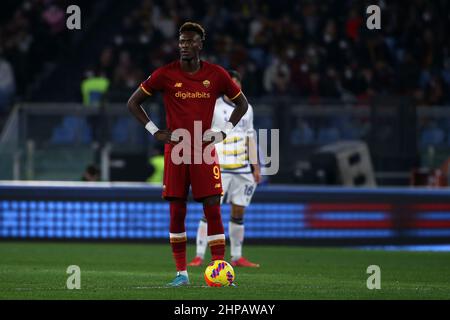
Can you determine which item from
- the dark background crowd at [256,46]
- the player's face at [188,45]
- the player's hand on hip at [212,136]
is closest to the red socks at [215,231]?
the player's hand on hip at [212,136]

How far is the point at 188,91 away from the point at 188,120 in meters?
0.27

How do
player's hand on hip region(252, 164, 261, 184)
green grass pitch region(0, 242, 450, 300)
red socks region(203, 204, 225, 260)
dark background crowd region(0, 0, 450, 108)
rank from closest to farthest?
1. green grass pitch region(0, 242, 450, 300)
2. red socks region(203, 204, 225, 260)
3. player's hand on hip region(252, 164, 261, 184)
4. dark background crowd region(0, 0, 450, 108)

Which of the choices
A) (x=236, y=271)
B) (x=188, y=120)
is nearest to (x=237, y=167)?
(x=236, y=271)

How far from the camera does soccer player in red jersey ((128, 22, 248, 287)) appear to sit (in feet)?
39.9

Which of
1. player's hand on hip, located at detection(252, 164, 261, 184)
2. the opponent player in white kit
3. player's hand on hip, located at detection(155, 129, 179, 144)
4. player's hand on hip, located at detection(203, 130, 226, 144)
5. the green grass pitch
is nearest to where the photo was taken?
the green grass pitch

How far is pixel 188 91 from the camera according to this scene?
12156 millimetres

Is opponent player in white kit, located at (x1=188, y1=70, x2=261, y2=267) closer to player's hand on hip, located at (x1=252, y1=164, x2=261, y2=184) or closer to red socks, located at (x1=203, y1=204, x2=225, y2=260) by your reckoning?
player's hand on hip, located at (x1=252, y1=164, x2=261, y2=184)

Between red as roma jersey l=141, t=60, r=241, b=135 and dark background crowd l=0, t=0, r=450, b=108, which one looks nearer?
red as roma jersey l=141, t=60, r=241, b=135

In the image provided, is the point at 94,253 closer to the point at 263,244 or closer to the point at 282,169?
the point at 263,244

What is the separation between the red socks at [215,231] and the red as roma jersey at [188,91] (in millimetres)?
805

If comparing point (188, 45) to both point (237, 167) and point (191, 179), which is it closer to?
point (191, 179)

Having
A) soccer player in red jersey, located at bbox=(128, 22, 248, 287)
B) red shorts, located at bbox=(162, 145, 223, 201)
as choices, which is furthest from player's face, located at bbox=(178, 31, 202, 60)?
red shorts, located at bbox=(162, 145, 223, 201)

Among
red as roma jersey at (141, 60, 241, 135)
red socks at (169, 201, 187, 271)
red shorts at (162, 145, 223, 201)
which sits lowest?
red socks at (169, 201, 187, 271)

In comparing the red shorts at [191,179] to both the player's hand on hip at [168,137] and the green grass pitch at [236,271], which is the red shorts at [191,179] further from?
the green grass pitch at [236,271]
